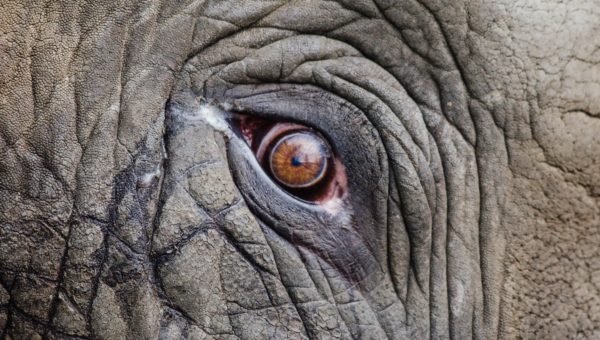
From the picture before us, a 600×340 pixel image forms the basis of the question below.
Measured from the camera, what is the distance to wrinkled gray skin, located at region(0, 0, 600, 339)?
6.69ft

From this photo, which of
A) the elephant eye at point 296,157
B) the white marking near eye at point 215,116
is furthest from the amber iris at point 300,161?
the white marking near eye at point 215,116

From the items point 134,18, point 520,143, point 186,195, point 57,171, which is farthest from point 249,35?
point 520,143

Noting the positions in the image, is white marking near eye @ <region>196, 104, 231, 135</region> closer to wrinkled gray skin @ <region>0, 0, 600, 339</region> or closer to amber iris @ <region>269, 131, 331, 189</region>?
wrinkled gray skin @ <region>0, 0, 600, 339</region>

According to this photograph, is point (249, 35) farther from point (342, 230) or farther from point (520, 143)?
point (520, 143)

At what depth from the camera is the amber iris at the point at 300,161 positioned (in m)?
2.11

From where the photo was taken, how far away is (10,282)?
2.06 m

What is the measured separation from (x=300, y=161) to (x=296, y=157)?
13 millimetres

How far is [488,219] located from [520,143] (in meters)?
0.20

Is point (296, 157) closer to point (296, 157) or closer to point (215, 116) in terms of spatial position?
point (296, 157)

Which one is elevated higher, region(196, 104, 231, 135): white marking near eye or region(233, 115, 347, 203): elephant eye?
region(196, 104, 231, 135): white marking near eye

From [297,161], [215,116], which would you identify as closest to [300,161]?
[297,161]

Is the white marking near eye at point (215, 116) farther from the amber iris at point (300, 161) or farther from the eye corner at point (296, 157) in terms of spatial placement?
the amber iris at point (300, 161)

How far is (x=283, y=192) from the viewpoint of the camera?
211 cm

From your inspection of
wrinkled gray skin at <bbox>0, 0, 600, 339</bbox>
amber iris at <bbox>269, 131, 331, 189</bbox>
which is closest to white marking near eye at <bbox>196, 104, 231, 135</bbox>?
wrinkled gray skin at <bbox>0, 0, 600, 339</bbox>
